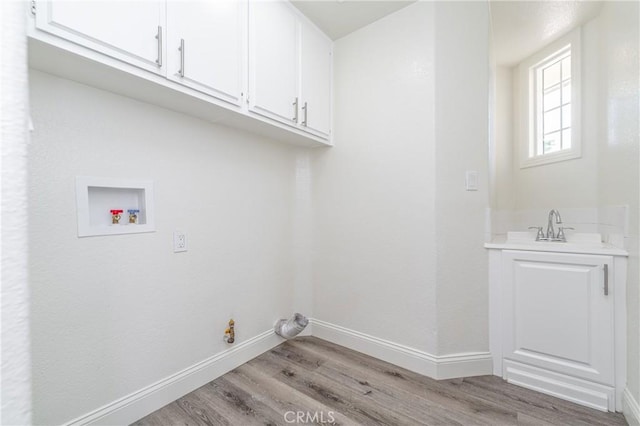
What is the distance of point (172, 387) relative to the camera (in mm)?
1564

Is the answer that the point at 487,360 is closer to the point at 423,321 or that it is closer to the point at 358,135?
the point at 423,321

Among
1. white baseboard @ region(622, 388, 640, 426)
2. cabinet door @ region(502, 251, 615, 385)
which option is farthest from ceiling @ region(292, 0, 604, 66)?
white baseboard @ region(622, 388, 640, 426)

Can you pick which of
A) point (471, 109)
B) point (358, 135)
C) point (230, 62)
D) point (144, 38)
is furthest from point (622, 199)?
point (144, 38)

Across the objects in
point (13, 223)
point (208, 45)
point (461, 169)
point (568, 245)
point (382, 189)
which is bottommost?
point (568, 245)

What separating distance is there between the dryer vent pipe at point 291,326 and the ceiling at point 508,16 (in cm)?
232

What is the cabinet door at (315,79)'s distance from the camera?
199cm

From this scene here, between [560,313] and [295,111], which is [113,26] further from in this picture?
[560,313]

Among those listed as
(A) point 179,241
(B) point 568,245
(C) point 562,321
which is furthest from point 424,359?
(A) point 179,241

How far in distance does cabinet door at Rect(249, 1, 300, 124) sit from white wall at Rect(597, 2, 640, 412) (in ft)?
6.12

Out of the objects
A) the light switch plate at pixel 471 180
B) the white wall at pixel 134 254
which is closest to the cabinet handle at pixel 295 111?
the white wall at pixel 134 254

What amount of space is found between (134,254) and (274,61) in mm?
1428

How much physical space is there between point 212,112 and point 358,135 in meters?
1.08

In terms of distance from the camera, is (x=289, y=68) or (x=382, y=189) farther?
(x=382, y=189)

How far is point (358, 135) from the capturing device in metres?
2.13
